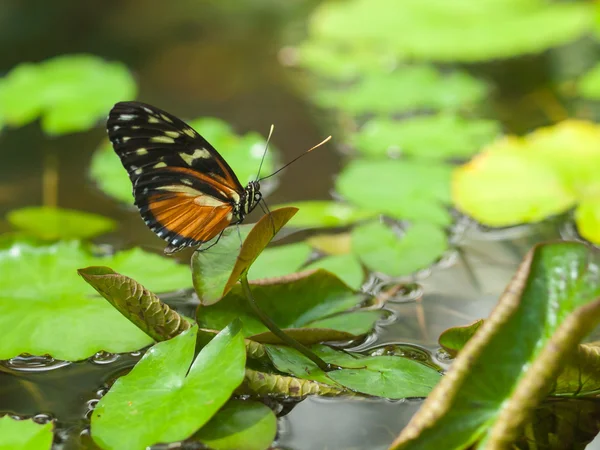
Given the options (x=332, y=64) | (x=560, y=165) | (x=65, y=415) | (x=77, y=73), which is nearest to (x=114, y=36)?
(x=77, y=73)

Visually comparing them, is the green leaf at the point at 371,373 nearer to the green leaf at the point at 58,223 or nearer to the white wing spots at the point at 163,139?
the white wing spots at the point at 163,139

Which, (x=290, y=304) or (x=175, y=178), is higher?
(x=175, y=178)

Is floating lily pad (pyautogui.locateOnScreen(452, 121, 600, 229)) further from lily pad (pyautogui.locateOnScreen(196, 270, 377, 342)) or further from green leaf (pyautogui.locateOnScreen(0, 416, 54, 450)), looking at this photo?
green leaf (pyautogui.locateOnScreen(0, 416, 54, 450))

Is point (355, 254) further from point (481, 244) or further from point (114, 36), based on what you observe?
point (114, 36)

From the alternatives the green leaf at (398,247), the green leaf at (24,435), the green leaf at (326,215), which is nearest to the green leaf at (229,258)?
the green leaf at (24,435)

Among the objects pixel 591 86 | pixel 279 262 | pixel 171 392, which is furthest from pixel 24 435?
pixel 591 86

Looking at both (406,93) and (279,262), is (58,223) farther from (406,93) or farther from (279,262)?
(406,93)

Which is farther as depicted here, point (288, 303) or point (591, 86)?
point (591, 86)
